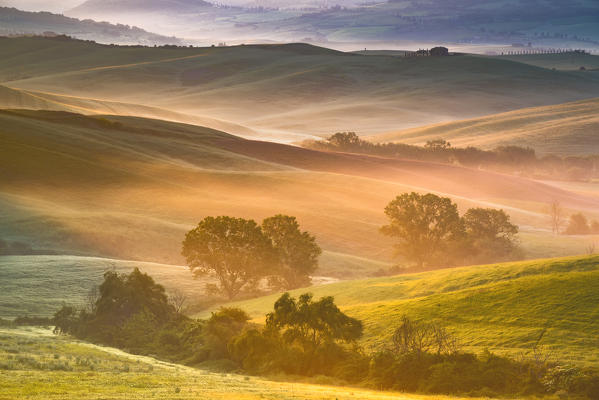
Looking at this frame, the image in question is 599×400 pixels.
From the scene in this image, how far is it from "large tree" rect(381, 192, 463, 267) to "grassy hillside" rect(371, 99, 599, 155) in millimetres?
98469

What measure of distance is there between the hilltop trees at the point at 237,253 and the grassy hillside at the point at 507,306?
376 inches

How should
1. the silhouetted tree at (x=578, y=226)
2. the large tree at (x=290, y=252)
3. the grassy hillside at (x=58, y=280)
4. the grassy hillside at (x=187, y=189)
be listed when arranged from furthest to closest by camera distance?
the silhouetted tree at (x=578, y=226) → the grassy hillside at (x=187, y=189) → the large tree at (x=290, y=252) → the grassy hillside at (x=58, y=280)

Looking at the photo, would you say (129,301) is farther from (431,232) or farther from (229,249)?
(431,232)

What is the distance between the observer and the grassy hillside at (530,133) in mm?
168625

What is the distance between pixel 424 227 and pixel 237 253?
20.5 m

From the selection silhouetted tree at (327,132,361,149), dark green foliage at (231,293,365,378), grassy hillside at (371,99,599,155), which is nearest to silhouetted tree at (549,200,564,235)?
silhouetted tree at (327,132,361,149)

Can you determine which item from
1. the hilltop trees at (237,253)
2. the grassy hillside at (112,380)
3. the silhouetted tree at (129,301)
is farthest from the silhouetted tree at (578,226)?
the grassy hillside at (112,380)

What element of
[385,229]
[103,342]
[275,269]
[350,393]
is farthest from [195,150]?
[350,393]

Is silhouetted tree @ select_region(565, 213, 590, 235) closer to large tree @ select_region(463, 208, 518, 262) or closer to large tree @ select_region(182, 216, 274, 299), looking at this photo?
large tree @ select_region(463, 208, 518, 262)

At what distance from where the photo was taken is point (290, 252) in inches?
2494

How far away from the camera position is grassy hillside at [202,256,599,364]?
33938 mm

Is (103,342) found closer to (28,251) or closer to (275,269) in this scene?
(275,269)

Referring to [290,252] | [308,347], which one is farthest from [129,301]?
[290,252]

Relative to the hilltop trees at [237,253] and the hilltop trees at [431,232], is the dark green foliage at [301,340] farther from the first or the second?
the hilltop trees at [431,232]
